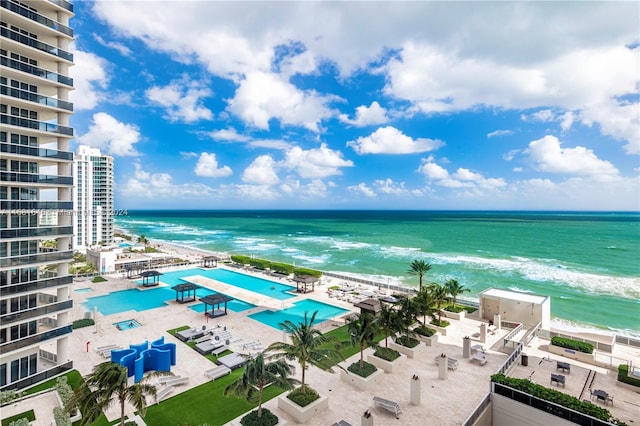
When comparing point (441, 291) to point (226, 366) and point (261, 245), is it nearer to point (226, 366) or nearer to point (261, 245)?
point (226, 366)

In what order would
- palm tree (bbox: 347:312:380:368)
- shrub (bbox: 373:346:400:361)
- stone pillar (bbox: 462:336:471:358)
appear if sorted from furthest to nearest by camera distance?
stone pillar (bbox: 462:336:471:358), shrub (bbox: 373:346:400:361), palm tree (bbox: 347:312:380:368)

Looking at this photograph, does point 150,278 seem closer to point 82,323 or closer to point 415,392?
point 82,323

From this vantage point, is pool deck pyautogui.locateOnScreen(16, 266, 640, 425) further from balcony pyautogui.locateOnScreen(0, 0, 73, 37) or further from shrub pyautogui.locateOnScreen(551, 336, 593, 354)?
balcony pyautogui.locateOnScreen(0, 0, 73, 37)

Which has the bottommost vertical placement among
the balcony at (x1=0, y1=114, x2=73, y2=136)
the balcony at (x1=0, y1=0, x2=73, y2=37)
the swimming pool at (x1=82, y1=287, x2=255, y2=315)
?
the swimming pool at (x1=82, y1=287, x2=255, y2=315)

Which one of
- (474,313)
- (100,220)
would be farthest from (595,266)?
(100,220)

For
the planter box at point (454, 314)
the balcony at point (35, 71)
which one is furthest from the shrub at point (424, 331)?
the balcony at point (35, 71)

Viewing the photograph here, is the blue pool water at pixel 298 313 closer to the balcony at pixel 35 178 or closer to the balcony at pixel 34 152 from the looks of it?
the balcony at pixel 35 178

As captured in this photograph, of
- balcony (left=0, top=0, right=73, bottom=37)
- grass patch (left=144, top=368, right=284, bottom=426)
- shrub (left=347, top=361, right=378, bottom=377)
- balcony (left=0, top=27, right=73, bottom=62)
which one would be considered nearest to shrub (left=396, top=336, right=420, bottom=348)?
shrub (left=347, top=361, right=378, bottom=377)
